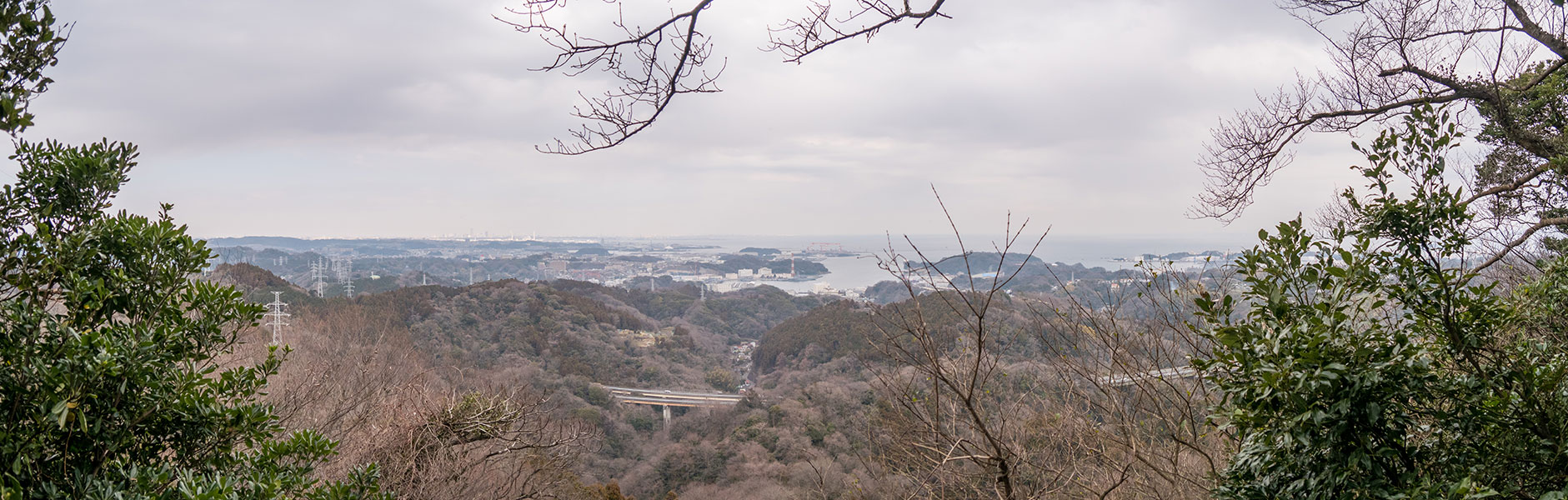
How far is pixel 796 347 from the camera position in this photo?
2448 centimetres

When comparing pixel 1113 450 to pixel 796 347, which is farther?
pixel 796 347

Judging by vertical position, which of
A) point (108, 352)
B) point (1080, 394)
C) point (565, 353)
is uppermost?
point (108, 352)

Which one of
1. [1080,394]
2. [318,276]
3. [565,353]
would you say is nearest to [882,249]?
[1080,394]

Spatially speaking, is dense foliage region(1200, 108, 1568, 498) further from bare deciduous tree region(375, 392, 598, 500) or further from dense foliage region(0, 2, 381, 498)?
bare deciduous tree region(375, 392, 598, 500)

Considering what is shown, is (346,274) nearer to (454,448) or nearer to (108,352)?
(454,448)

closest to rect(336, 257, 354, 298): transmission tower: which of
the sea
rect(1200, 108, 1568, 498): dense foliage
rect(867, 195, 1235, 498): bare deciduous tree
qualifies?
the sea

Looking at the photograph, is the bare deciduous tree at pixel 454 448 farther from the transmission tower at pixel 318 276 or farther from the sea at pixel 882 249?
the transmission tower at pixel 318 276

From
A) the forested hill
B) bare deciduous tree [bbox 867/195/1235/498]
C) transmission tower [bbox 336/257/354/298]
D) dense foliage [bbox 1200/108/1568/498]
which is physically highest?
dense foliage [bbox 1200/108/1568/498]

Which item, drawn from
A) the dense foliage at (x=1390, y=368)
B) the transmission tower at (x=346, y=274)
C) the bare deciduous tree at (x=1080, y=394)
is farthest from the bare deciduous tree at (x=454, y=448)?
the transmission tower at (x=346, y=274)

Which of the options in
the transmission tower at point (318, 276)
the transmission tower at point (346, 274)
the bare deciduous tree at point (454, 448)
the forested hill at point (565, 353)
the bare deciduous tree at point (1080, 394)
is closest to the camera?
the bare deciduous tree at point (1080, 394)

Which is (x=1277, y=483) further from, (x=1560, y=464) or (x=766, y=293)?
(x=766, y=293)

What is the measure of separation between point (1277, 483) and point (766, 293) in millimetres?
35112

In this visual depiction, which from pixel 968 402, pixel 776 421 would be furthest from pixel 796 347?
pixel 968 402

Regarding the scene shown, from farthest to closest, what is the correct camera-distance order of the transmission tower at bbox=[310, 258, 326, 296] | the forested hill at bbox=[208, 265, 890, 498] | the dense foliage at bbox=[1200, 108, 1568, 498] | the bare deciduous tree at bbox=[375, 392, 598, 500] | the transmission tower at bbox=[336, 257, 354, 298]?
the transmission tower at bbox=[336, 257, 354, 298]
the transmission tower at bbox=[310, 258, 326, 296]
the forested hill at bbox=[208, 265, 890, 498]
the bare deciduous tree at bbox=[375, 392, 598, 500]
the dense foliage at bbox=[1200, 108, 1568, 498]
